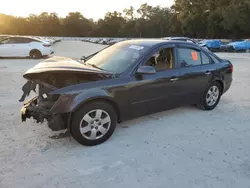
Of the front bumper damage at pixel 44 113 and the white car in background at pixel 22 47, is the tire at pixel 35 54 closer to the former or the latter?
the white car in background at pixel 22 47

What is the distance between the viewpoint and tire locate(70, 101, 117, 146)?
11.4 feet

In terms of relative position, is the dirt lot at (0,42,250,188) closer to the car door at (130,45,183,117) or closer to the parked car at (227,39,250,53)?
the car door at (130,45,183,117)

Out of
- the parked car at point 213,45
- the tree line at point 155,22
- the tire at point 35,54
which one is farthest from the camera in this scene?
the tree line at point 155,22

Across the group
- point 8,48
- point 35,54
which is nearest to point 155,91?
point 35,54

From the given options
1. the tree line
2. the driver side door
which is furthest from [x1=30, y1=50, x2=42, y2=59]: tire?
the tree line

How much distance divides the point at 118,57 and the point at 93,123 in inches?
53.1

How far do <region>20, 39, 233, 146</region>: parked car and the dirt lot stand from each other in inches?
12.6

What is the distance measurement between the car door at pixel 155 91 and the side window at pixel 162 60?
36 mm

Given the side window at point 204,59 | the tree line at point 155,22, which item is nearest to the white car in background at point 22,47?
the side window at point 204,59

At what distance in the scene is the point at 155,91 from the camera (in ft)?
13.8

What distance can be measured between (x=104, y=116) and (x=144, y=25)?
306 feet

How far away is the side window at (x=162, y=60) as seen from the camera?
4230 millimetres

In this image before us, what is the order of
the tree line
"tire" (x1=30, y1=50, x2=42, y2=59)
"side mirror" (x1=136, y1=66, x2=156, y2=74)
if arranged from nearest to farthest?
"side mirror" (x1=136, y1=66, x2=156, y2=74) < "tire" (x1=30, y1=50, x2=42, y2=59) < the tree line

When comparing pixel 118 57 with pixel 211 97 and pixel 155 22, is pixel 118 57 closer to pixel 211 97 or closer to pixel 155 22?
pixel 211 97
